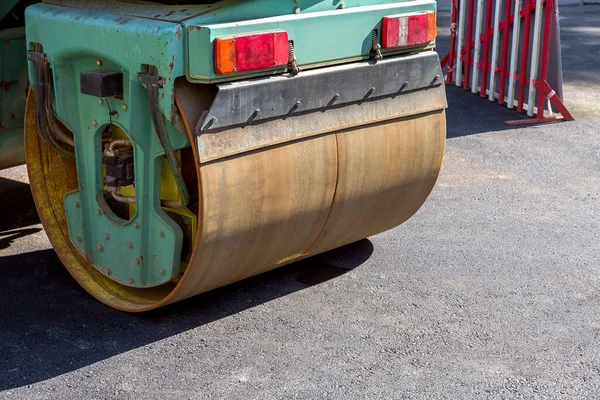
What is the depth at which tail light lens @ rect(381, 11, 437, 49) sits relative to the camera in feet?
11.5

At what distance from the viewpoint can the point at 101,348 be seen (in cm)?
331

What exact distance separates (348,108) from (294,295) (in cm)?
78

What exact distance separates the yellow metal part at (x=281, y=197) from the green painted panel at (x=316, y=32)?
26 cm

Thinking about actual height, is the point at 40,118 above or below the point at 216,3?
below

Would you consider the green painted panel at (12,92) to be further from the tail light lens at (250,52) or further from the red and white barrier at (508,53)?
the red and white barrier at (508,53)

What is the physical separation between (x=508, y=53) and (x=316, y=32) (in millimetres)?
4010

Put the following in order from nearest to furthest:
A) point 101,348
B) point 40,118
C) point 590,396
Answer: point 590,396 < point 101,348 < point 40,118

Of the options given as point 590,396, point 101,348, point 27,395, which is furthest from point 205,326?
point 590,396

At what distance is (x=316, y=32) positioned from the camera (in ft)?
10.7

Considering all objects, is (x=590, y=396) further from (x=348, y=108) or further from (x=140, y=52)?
(x=140, y=52)

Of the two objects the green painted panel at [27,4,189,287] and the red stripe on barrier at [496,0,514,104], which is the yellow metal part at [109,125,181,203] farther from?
the red stripe on barrier at [496,0,514,104]

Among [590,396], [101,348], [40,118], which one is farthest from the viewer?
[40,118]

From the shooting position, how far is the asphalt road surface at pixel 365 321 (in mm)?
3068

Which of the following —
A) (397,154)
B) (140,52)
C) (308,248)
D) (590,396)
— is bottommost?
(590,396)
